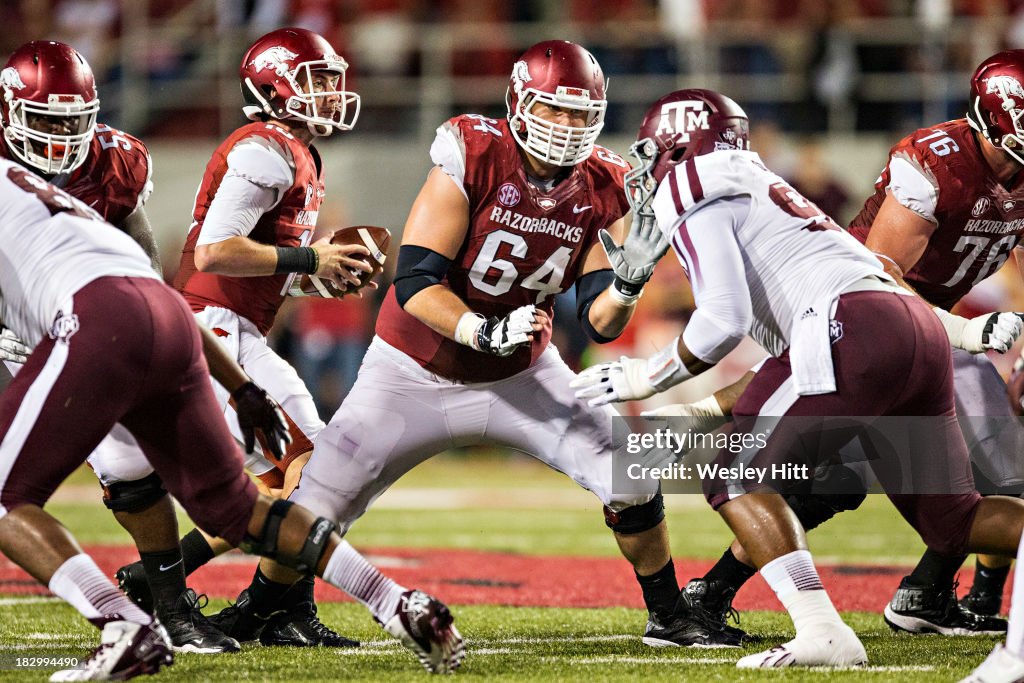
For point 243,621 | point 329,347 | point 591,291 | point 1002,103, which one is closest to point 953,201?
point 1002,103

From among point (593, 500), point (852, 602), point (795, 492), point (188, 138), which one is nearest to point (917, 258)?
point (795, 492)

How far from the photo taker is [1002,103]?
4465 mm

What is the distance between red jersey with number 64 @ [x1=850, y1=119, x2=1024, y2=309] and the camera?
453 cm

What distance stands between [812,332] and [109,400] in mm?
1838

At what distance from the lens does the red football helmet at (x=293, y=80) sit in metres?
4.82

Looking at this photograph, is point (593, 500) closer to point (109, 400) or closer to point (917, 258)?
point (917, 258)

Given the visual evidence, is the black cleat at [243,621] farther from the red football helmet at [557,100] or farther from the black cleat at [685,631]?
the red football helmet at [557,100]

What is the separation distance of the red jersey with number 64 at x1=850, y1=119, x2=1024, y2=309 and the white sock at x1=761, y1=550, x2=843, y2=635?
1.40m

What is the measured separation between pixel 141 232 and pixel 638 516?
6.41ft

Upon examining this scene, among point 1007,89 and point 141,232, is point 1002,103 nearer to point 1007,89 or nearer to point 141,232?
point 1007,89

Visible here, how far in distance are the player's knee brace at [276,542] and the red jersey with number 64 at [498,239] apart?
0.82 m

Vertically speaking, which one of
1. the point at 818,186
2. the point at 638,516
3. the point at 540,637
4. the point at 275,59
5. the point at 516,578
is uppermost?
the point at 275,59

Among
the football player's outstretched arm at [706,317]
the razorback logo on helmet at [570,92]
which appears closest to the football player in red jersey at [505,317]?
the razorback logo on helmet at [570,92]

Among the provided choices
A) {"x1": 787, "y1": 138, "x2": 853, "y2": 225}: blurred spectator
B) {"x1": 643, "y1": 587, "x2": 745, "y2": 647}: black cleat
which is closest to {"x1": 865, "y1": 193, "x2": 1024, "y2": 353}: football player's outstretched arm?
{"x1": 643, "y1": 587, "x2": 745, "y2": 647}: black cleat
